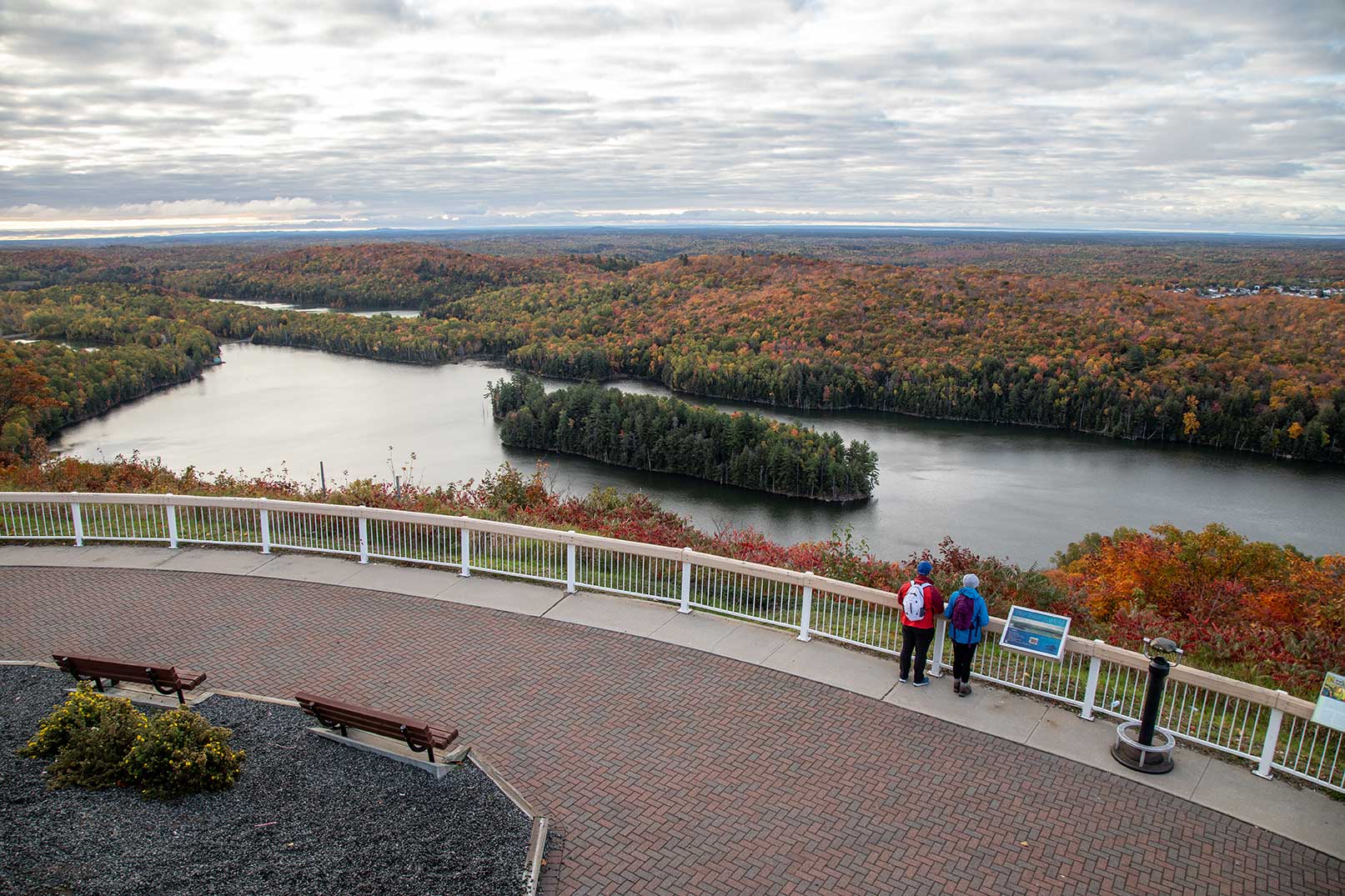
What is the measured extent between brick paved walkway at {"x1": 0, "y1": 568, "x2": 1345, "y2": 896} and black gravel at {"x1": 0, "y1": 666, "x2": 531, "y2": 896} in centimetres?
60

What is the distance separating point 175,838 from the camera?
→ 21.2ft

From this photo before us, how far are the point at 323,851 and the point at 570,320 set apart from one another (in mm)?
144112

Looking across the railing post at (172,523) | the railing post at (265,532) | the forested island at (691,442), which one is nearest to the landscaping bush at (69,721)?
the railing post at (265,532)

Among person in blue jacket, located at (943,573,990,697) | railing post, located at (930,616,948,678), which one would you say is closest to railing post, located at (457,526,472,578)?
railing post, located at (930,616,948,678)

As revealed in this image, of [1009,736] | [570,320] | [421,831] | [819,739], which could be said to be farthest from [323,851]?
[570,320]

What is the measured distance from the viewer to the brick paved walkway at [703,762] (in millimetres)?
6375

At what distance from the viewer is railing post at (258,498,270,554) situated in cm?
1305

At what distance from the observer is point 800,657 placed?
9922mm

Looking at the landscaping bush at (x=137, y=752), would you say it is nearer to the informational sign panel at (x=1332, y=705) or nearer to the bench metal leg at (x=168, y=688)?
the bench metal leg at (x=168, y=688)

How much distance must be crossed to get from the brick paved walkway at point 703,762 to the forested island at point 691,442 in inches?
2027

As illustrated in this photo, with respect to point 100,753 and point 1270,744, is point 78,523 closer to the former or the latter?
point 100,753

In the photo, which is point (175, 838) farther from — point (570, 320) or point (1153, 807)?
point (570, 320)

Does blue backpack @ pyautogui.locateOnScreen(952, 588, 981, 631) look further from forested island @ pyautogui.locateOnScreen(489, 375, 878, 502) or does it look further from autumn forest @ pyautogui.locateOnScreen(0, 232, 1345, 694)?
forested island @ pyautogui.locateOnScreen(489, 375, 878, 502)

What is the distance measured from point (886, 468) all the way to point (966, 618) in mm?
62796
